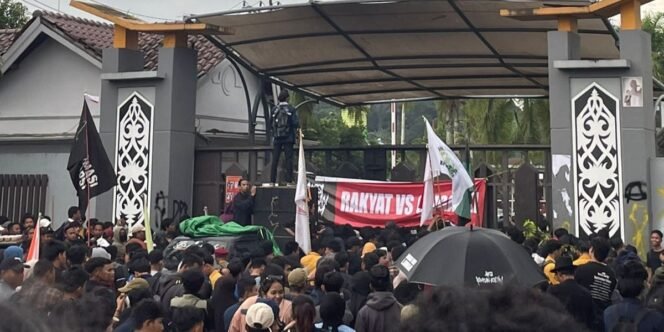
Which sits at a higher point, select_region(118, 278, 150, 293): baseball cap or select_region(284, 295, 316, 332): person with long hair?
select_region(118, 278, 150, 293): baseball cap

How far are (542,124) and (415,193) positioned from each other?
64.0 ft

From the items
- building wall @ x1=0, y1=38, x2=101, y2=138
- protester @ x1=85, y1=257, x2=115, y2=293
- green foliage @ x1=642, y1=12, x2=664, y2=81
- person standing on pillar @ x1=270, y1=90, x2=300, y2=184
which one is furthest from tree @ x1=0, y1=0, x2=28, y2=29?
green foliage @ x1=642, y1=12, x2=664, y2=81

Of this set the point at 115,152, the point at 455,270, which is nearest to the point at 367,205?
the point at 115,152

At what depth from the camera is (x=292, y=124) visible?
15609 millimetres

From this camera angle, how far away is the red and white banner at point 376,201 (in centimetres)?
1512

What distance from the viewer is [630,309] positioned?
6000 millimetres

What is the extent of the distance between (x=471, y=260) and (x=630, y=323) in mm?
1166

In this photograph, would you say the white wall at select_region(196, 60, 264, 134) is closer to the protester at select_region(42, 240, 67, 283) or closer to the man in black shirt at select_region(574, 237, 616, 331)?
the protester at select_region(42, 240, 67, 283)

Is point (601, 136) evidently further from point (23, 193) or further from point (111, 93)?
point (23, 193)

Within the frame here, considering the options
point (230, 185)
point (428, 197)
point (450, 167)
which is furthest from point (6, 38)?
point (450, 167)

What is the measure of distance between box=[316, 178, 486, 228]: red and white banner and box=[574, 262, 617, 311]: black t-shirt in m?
8.00

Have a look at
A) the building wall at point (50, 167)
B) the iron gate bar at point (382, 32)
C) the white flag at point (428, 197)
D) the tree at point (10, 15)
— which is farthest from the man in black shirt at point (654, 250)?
the tree at point (10, 15)

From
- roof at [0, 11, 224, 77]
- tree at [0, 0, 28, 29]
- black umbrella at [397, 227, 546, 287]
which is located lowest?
black umbrella at [397, 227, 546, 287]

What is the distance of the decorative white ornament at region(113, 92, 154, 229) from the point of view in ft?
51.4
